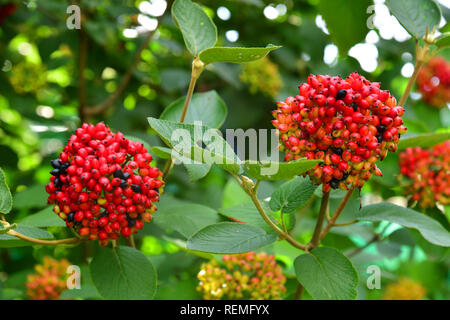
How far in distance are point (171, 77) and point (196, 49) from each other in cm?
153

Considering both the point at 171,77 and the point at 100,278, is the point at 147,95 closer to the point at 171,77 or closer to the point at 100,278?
the point at 171,77

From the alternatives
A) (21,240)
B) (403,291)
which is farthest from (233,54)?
(403,291)

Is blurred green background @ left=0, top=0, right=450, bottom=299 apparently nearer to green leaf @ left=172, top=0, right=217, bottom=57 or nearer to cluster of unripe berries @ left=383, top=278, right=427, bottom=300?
cluster of unripe berries @ left=383, top=278, right=427, bottom=300

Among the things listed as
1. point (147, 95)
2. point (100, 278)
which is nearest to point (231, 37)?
point (147, 95)

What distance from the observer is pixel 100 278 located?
3.96 ft

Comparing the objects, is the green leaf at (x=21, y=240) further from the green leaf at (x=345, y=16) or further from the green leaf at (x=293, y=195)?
the green leaf at (x=345, y=16)

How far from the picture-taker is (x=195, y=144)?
37.8 inches

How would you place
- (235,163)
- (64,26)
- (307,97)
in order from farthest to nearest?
(64,26), (307,97), (235,163)

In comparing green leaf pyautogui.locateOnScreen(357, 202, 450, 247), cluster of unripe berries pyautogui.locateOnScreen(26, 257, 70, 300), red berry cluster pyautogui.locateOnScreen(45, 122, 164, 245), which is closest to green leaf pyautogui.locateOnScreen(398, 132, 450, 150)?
green leaf pyautogui.locateOnScreen(357, 202, 450, 247)

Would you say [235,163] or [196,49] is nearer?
[235,163]

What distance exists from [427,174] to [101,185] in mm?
1074

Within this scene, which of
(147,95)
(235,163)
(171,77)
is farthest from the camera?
(147,95)

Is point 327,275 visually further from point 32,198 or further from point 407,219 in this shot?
point 32,198
